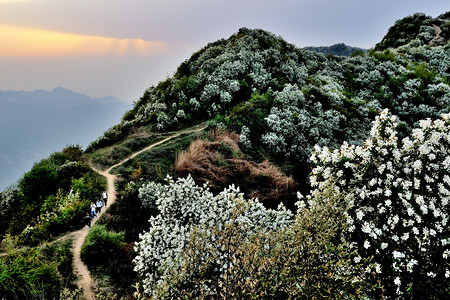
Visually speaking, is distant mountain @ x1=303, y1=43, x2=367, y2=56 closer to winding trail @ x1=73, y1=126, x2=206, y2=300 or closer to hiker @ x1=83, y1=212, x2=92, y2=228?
winding trail @ x1=73, y1=126, x2=206, y2=300

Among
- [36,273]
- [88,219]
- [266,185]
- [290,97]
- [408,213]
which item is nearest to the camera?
[408,213]

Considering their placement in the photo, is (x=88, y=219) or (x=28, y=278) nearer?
(x=28, y=278)

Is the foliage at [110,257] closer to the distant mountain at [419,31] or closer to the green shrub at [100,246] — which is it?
the green shrub at [100,246]

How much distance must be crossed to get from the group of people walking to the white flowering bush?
44.5 feet

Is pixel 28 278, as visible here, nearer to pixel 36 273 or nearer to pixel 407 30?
pixel 36 273

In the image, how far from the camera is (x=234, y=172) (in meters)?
19.6

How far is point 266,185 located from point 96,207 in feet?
37.3

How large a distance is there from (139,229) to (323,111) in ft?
65.4

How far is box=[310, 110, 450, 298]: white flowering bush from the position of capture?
300 inches

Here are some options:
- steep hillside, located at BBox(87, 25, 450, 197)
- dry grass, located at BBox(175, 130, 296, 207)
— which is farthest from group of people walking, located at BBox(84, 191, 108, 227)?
steep hillside, located at BBox(87, 25, 450, 197)

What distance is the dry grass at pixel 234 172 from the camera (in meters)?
18.4

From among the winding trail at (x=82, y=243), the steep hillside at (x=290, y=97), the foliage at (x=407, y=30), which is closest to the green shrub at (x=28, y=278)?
the winding trail at (x=82, y=243)

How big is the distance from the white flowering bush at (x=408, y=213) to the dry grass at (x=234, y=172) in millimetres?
9938

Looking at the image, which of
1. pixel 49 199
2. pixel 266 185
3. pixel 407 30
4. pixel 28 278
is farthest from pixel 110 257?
pixel 407 30
